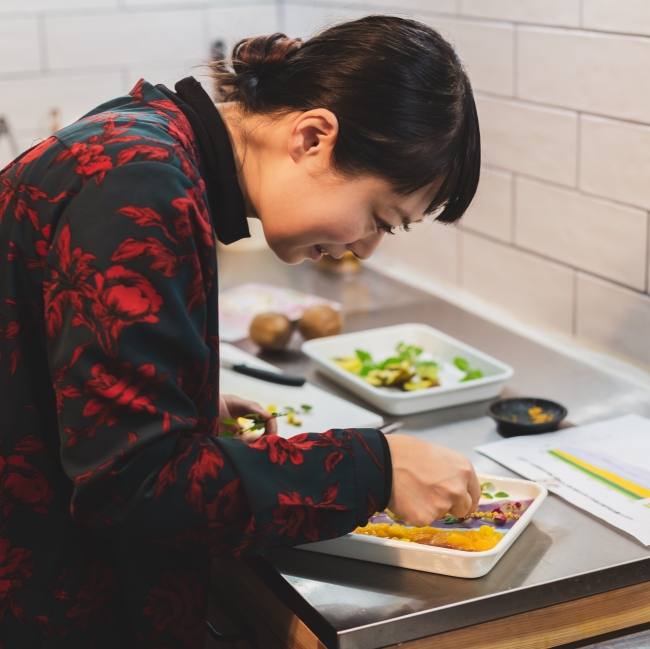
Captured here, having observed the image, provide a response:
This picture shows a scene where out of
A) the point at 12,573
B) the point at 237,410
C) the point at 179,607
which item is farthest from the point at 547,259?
the point at 12,573

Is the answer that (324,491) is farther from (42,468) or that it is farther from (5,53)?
(5,53)

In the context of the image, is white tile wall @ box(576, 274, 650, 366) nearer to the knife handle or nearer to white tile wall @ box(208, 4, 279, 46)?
the knife handle

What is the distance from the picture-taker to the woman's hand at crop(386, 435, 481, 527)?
0.86 meters

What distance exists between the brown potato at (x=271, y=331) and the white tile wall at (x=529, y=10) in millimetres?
705

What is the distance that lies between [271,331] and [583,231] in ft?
1.91

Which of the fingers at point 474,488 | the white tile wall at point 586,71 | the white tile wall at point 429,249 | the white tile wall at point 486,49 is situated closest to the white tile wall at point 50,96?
the white tile wall at point 429,249

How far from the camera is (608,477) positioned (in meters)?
1.14

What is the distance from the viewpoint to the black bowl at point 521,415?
50.2 inches

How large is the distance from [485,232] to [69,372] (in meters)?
1.26

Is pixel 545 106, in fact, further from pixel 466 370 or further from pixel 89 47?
pixel 89 47

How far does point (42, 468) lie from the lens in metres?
0.86

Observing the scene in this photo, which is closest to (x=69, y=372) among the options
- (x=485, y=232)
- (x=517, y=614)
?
(x=517, y=614)

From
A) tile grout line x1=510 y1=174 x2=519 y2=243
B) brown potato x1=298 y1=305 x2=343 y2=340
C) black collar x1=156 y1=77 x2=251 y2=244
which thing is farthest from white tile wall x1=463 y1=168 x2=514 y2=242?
black collar x1=156 y1=77 x2=251 y2=244

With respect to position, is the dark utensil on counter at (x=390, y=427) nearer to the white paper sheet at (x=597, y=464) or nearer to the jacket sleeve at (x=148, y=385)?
the white paper sheet at (x=597, y=464)
